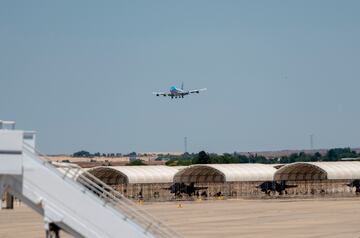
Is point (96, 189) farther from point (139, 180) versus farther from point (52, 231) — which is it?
point (139, 180)

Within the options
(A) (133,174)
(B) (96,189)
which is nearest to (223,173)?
(A) (133,174)

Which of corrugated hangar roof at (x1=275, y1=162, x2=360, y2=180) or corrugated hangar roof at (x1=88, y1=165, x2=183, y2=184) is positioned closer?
corrugated hangar roof at (x1=275, y1=162, x2=360, y2=180)

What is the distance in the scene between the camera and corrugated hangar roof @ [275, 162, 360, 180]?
4941 inches

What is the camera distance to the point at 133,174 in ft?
429

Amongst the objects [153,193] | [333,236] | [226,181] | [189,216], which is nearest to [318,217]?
[189,216]

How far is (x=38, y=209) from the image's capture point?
71.3 ft

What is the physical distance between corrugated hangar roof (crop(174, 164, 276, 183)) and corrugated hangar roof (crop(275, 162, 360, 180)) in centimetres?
336

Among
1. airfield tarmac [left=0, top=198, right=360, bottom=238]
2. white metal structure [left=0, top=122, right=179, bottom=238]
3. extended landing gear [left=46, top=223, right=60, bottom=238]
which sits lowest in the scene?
airfield tarmac [left=0, top=198, right=360, bottom=238]

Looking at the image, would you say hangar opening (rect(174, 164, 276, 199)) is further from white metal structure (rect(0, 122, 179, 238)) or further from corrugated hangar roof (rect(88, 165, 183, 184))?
white metal structure (rect(0, 122, 179, 238))

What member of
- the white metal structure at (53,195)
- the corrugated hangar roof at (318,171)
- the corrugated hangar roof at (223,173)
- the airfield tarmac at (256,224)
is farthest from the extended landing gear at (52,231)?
the corrugated hangar roof at (223,173)

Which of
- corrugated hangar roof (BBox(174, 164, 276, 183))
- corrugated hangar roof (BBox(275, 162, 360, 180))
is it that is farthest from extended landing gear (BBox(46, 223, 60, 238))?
corrugated hangar roof (BBox(174, 164, 276, 183))

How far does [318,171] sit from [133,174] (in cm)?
2765

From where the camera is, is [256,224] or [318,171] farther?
[318,171]

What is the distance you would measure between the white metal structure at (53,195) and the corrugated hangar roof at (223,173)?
110 meters
